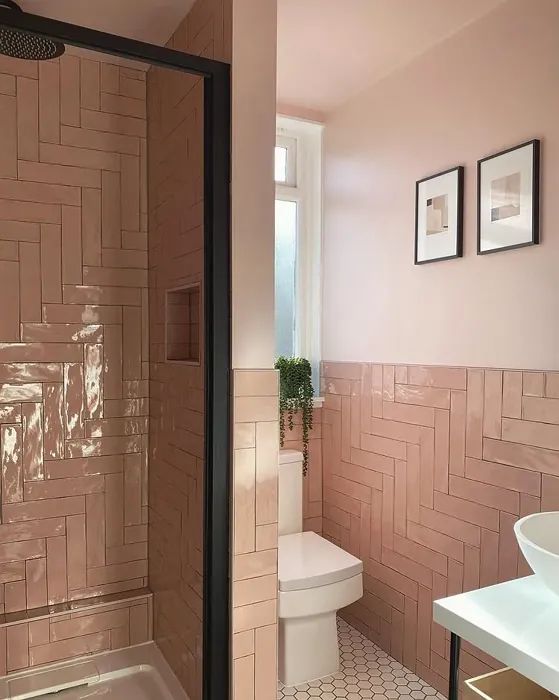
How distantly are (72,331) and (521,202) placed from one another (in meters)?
1.67

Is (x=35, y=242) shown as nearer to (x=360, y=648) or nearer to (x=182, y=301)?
(x=182, y=301)

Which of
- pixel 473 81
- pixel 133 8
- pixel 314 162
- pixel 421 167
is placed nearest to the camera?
pixel 133 8

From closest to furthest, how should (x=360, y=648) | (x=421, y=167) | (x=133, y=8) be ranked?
1. (x=133, y=8)
2. (x=421, y=167)
3. (x=360, y=648)

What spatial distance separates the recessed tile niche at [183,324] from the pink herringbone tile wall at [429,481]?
0.91 meters

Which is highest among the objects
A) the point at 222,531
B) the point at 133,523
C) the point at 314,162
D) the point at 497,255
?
the point at 314,162

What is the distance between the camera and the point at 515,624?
1319mm

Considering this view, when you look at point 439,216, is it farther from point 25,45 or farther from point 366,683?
point 366,683

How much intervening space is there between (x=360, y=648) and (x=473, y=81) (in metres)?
2.31

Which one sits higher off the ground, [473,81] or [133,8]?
[133,8]

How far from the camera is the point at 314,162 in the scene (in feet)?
9.93

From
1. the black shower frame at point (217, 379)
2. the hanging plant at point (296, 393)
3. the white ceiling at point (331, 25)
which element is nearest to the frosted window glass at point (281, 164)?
the white ceiling at point (331, 25)

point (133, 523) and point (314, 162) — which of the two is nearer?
point (133, 523)

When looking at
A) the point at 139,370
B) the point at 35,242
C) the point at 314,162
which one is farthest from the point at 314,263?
the point at 35,242

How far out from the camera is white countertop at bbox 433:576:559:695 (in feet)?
3.88
